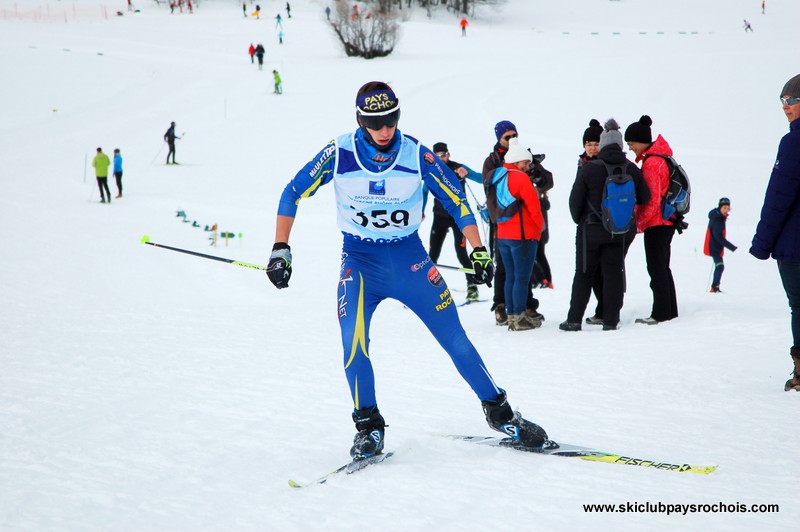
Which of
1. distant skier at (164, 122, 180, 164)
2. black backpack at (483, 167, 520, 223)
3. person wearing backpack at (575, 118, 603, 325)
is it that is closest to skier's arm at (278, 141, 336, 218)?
black backpack at (483, 167, 520, 223)

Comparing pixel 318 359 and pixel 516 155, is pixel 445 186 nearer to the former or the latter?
pixel 318 359

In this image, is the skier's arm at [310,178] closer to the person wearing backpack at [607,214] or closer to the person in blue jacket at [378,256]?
the person in blue jacket at [378,256]

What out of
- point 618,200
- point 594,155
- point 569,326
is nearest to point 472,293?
point 569,326

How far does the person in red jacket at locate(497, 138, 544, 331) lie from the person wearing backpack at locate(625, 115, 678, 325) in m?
1.09

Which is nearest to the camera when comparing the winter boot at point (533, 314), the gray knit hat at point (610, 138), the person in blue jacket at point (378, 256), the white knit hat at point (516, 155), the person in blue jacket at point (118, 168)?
the person in blue jacket at point (378, 256)

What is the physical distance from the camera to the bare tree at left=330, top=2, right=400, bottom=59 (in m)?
42.6

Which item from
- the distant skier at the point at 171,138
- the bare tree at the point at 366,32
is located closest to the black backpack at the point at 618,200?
the distant skier at the point at 171,138

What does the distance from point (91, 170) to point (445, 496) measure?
77.6ft

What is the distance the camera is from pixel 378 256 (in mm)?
4281

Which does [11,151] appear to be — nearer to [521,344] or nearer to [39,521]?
[521,344]

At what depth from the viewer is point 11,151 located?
25.8 meters

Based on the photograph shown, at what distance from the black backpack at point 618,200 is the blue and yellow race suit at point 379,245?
11.4ft

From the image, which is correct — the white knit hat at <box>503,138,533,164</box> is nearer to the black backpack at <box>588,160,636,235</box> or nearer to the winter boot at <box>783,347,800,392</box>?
the black backpack at <box>588,160,636,235</box>

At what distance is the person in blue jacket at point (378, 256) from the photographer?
419 cm
